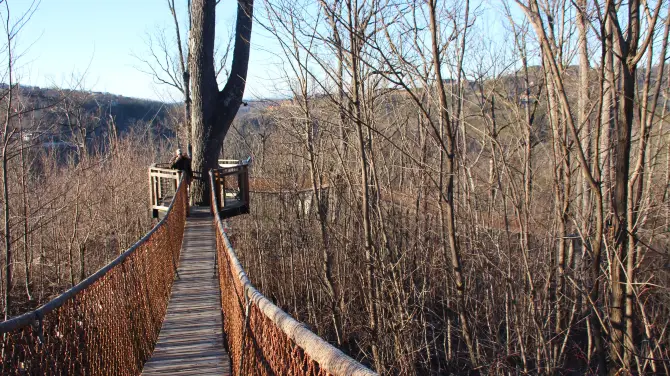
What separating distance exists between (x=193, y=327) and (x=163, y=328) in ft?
1.14

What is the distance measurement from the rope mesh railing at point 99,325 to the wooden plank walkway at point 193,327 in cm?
16

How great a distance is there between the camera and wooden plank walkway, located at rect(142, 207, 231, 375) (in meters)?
5.14

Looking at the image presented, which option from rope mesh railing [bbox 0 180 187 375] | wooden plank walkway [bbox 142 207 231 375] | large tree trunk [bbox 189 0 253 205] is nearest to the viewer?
rope mesh railing [bbox 0 180 187 375]

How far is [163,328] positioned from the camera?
628 cm

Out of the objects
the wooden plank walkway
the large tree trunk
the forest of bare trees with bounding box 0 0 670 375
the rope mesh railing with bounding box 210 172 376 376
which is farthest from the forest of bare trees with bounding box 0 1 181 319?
the rope mesh railing with bounding box 210 172 376 376

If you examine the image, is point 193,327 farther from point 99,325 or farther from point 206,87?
point 206,87

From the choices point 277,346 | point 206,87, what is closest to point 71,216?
point 206,87

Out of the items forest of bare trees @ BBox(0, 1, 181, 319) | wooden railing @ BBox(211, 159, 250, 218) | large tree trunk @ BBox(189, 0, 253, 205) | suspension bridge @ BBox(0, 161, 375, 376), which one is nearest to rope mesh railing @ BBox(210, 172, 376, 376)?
suspension bridge @ BBox(0, 161, 375, 376)

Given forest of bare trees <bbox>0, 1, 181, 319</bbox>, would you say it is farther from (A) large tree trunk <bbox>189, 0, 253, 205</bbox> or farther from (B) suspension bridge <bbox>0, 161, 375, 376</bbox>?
(B) suspension bridge <bbox>0, 161, 375, 376</bbox>

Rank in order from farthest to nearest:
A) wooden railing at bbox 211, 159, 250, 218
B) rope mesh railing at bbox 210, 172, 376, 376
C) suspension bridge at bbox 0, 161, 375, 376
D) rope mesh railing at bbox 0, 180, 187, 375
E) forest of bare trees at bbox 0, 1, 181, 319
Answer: forest of bare trees at bbox 0, 1, 181, 319
wooden railing at bbox 211, 159, 250, 218
rope mesh railing at bbox 0, 180, 187, 375
suspension bridge at bbox 0, 161, 375, 376
rope mesh railing at bbox 210, 172, 376, 376

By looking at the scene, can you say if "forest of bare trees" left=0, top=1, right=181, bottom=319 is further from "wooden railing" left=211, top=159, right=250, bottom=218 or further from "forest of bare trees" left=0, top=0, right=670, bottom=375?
"wooden railing" left=211, top=159, right=250, bottom=218

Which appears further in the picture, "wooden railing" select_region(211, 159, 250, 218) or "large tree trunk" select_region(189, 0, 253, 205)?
"large tree trunk" select_region(189, 0, 253, 205)

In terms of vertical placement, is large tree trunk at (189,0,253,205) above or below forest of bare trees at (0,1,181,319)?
above

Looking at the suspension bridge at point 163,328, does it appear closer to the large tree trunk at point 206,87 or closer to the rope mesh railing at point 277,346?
the rope mesh railing at point 277,346
